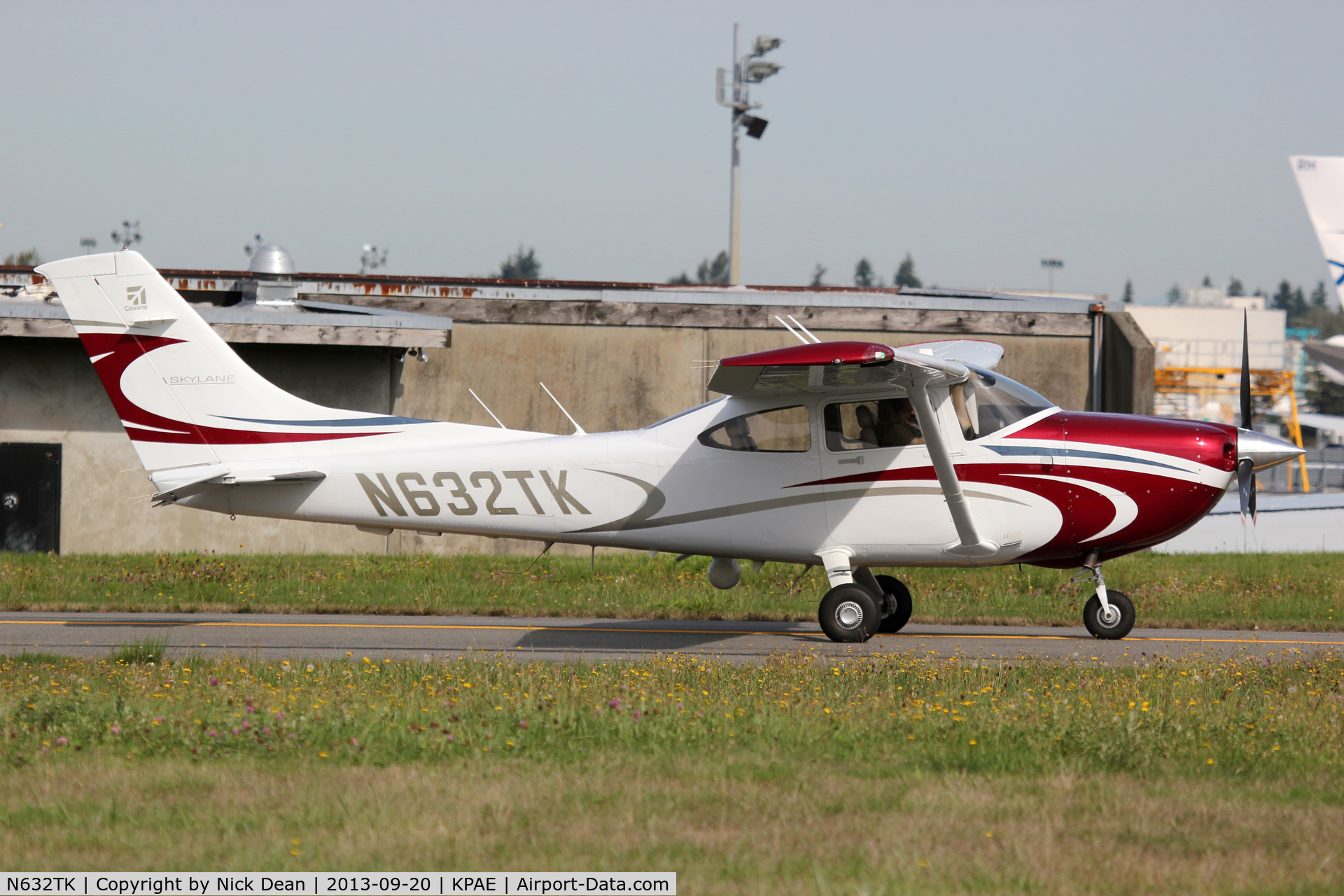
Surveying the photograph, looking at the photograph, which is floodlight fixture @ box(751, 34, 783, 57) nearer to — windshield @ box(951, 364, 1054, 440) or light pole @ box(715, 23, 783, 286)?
light pole @ box(715, 23, 783, 286)

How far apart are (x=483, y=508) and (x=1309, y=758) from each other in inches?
289

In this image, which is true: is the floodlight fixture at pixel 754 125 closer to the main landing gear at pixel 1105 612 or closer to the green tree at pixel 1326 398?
the main landing gear at pixel 1105 612

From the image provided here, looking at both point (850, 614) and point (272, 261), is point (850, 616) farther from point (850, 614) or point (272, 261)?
point (272, 261)

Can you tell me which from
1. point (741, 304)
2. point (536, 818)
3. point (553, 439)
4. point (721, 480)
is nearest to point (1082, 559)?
point (721, 480)

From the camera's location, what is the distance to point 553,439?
11391 mm

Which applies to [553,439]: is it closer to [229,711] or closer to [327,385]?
[229,711]

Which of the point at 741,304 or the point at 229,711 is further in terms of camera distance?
the point at 741,304

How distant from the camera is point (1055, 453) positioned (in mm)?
10688

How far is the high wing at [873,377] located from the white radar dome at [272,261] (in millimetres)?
15816

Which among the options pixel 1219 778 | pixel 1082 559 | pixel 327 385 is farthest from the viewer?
pixel 327 385

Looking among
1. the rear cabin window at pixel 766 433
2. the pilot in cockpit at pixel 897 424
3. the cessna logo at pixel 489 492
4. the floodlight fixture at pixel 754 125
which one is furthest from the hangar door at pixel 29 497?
the floodlight fixture at pixel 754 125

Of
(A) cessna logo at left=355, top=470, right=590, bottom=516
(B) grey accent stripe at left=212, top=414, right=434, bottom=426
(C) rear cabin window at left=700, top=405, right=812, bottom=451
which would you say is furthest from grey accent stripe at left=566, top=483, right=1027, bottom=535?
(B) grey accent stripe at left=212, top=414, right=434, bottom=426

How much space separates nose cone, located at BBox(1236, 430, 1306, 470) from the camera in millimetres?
10336

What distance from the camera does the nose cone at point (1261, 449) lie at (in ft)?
33.9
